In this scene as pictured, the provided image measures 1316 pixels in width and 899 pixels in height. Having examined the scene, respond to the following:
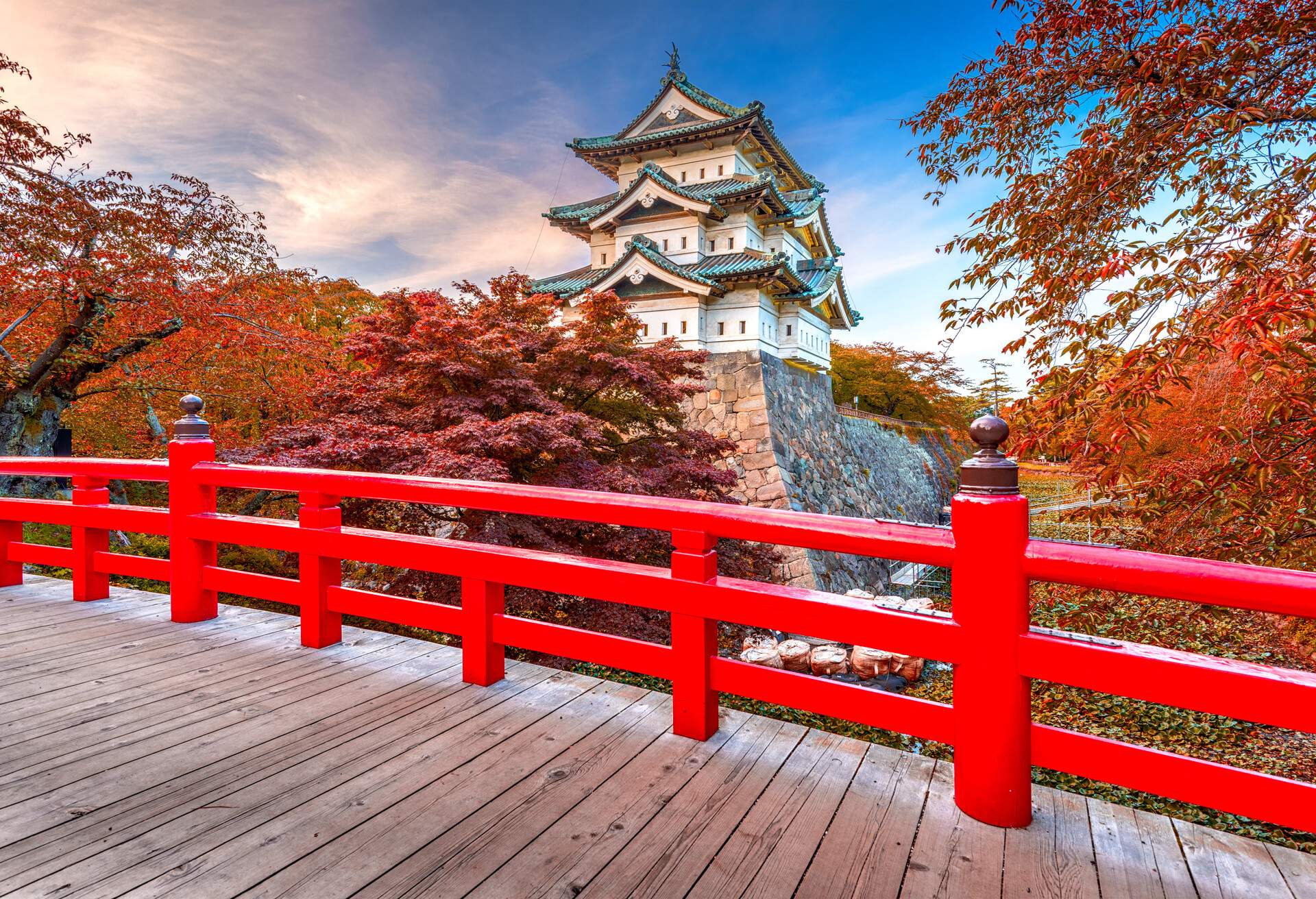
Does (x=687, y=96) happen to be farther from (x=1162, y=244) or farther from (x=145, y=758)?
(x=145, y=758)

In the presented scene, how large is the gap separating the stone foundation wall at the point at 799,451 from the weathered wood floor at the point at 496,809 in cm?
968

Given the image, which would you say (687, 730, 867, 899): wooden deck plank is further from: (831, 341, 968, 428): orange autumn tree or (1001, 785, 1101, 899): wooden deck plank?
(831, 341, 968, 428): orange autumn tree

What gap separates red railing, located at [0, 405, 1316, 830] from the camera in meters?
1.39

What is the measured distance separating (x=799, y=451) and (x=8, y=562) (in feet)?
44.6

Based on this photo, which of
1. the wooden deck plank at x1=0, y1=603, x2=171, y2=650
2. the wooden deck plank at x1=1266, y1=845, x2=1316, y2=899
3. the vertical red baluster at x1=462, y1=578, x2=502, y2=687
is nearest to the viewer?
the wooden deck plank at x1=1266, y1=845, x2=1316, y2=899

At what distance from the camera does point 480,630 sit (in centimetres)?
245

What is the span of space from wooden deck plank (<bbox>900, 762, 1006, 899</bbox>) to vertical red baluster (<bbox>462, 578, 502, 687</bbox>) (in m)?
1.58

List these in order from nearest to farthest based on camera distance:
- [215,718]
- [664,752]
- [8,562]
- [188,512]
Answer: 1. [664,752]
2. [215,718]
3. [188,512]
4. [8,562]

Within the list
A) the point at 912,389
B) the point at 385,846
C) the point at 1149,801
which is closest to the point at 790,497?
the point at 1149,801

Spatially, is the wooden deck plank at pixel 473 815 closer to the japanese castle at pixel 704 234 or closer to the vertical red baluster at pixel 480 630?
the vertical red baluster at pixel 480 630

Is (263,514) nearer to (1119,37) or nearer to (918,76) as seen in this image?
(1119,37)

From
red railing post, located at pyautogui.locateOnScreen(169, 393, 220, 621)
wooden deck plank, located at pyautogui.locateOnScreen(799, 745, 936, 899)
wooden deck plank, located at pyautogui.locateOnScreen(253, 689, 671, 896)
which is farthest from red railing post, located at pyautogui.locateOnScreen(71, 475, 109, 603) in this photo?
wooden deck plank, located at pyautogui.locateOnScreen(799, 745, 936, 899)

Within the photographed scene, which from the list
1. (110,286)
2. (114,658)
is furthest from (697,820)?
(110,286)

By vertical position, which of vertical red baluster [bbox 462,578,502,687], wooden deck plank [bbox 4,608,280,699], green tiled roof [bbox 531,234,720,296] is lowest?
wooden deck plank [bbox 4,608,280,699]
